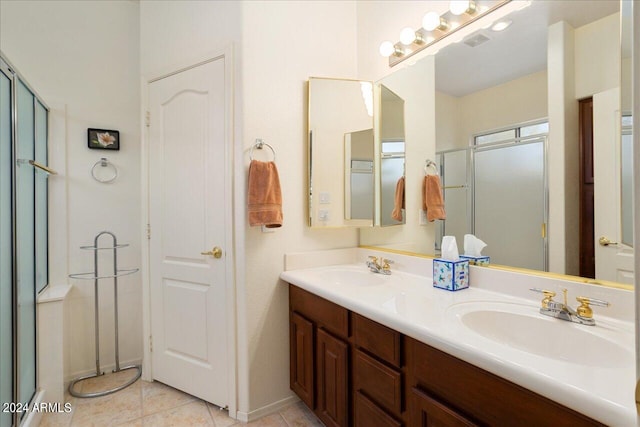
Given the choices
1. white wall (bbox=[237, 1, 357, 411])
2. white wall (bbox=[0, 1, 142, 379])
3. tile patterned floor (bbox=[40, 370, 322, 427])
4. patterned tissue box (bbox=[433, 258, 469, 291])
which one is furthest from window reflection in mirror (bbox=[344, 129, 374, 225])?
white wall (bbox=[0, 1, 142, 379])

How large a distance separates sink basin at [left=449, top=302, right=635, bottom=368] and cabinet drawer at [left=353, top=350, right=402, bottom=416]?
0.33 metres

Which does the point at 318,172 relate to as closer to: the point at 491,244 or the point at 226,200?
the point at 226,200

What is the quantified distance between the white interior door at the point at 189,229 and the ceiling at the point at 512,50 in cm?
129

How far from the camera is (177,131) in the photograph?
2.05 m

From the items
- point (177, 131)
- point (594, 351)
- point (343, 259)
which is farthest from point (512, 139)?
point (177, 131)

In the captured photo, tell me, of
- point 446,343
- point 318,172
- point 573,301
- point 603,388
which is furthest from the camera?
point 318,172

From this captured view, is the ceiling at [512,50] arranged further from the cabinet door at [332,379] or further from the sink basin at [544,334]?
the cabinet door at [332,379]

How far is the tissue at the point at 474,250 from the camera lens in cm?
142

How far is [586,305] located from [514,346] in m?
0.26

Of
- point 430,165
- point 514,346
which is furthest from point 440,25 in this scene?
point 514,346

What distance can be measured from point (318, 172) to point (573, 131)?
127 cm

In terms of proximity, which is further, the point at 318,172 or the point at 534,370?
the point at 318,172

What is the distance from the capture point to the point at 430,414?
958 mm

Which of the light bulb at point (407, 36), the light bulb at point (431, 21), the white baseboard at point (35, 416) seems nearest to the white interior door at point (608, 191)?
the light bulb at point (431, 21)
